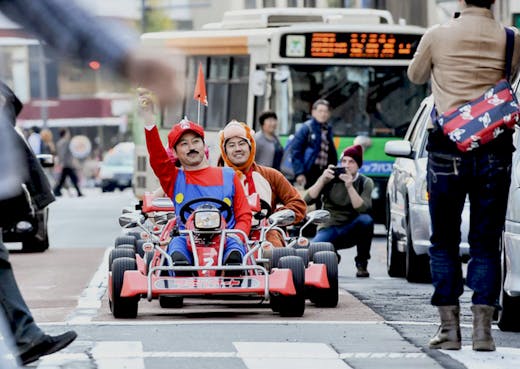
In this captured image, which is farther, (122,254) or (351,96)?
(351,96)

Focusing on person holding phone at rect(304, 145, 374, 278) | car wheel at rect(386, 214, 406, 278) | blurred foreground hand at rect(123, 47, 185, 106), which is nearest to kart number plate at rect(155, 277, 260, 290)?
person holding phone at rect(304, 145, 374, 278)

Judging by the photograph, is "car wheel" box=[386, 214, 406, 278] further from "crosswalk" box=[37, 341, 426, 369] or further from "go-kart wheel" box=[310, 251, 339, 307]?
"crosswalk" box=[37, 341, 426, 369]

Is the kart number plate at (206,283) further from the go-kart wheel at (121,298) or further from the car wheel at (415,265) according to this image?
the car wheel at (415,265)

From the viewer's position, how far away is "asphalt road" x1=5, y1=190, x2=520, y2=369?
739cm

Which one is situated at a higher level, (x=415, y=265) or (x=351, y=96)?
(x=351, y=96)

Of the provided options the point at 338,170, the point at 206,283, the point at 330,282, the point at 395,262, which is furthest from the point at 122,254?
the point at 395,262

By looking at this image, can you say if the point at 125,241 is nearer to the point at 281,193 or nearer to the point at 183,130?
the point at 281,193

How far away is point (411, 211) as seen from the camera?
1370cm

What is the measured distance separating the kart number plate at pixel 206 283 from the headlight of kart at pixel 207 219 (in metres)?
0.37

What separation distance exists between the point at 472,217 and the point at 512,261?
0.94 metres

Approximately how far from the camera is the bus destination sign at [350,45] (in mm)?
22312

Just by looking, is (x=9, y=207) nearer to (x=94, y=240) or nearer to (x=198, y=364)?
(x=198, y=364)

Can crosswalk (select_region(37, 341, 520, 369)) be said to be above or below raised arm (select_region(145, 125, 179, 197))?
below

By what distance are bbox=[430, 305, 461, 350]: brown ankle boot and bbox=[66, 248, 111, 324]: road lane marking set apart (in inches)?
103
